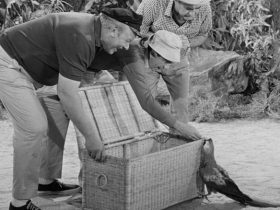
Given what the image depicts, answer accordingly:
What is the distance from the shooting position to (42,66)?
3.75m

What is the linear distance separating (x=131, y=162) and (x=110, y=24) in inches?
32.4

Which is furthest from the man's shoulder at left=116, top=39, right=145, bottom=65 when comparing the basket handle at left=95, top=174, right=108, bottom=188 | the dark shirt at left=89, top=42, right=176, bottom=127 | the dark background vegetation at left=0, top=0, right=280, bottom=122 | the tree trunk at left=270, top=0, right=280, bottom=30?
the tree trunk at left=270, top=0, right=280, bottom=30

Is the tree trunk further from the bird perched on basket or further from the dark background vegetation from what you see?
the bird perched on basket

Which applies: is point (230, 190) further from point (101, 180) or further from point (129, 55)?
point (129, 55)

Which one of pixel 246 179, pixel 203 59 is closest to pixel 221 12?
pixel 203 59

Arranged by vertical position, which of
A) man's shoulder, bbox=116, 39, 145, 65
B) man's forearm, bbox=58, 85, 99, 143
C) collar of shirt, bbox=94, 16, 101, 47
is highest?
collar of shirt, bbox=94, 16, 101, 47

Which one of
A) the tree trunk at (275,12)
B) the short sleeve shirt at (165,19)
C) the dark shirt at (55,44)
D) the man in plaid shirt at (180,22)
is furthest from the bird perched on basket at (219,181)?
the tree trunk at (275,12)

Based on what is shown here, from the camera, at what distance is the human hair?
136 inches

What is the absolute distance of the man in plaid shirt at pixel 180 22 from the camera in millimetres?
4558

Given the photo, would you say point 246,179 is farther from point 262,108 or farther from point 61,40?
point 262,108

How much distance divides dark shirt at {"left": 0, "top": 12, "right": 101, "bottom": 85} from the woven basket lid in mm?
591

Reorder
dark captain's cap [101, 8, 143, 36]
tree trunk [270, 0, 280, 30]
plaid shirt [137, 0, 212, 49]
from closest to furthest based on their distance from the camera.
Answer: dark captain's cap [101, 8, 143, 36] < plaid shirt [137, 0, 212, 49] < tree trunk [270, 0, 280, 30]

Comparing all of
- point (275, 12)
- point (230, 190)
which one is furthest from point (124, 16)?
point (275, 12)

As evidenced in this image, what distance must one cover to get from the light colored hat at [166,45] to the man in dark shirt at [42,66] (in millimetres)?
331
